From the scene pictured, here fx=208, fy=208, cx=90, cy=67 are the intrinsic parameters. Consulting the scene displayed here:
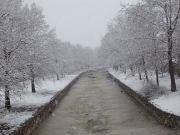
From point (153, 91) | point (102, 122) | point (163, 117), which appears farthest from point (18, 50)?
point (153, 91)

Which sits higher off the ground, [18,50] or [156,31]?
[156,31]

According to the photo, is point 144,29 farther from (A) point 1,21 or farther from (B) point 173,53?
(A) point 1,21

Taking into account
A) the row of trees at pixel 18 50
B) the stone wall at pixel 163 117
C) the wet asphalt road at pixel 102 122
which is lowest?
the wet asphalt road at pixel 102 122

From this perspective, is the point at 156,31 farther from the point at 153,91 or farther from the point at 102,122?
the point at 102,122

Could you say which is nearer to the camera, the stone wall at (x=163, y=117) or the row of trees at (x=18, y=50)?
the stone wall at (x=163, y=117)

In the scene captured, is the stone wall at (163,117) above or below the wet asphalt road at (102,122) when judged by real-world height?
above

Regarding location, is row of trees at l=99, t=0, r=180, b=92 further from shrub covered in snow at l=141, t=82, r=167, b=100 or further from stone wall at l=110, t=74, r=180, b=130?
stone wall at l=110, t=74, r=180, b=130

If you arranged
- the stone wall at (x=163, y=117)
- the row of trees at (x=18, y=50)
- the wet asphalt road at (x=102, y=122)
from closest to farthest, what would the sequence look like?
the stone wall at (x=163, y=117) < the row of trees at (x=18, y=50) < the wet asphalt road at (x=102, y=122)

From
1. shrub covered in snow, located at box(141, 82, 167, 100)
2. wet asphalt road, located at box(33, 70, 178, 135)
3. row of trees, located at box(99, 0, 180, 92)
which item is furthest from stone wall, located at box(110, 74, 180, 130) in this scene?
row of trees, located at box(99, 0, 180, 92)

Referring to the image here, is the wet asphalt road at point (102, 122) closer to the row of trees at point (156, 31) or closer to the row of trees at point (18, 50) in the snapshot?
the row of trees at point (18, 50)

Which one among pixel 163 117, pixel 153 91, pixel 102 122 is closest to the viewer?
pixel 163 117

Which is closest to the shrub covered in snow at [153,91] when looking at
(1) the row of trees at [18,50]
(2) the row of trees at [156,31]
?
(2) the row of trees at [156,31]

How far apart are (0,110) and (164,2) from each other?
11972 millimetres

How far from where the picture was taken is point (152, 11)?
45.3ft
